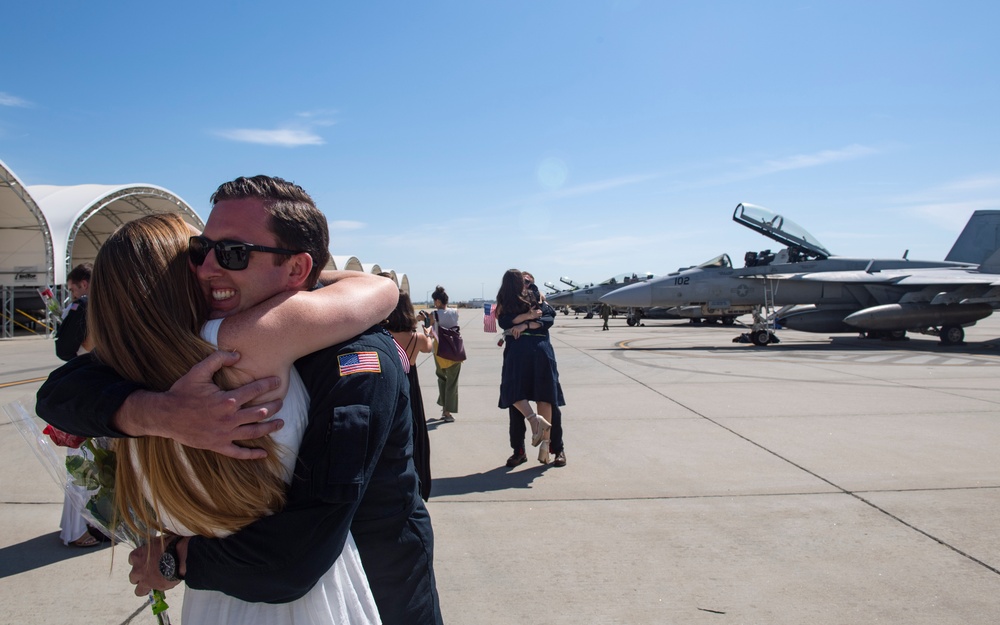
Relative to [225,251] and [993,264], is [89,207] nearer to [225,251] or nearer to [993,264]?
[225,251]

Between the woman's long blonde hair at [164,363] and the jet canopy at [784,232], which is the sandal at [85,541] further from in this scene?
the jet canopy at [784,232]

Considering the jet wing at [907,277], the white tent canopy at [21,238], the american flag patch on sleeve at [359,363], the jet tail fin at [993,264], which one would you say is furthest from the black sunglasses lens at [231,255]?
the white tent canopy at [21,238]

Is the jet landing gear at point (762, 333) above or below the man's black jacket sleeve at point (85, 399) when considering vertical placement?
below

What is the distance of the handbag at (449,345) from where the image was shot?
705 centimetres

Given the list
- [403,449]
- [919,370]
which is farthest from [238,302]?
[919,370]

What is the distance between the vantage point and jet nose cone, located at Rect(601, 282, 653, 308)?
61.0ft

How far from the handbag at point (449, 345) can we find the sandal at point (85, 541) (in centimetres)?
382

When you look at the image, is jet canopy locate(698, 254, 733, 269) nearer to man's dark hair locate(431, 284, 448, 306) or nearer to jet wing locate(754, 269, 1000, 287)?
jet wing locate(754, 269, 1000, 287)

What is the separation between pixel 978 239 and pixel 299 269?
25231 mm

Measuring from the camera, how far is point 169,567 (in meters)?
1.30

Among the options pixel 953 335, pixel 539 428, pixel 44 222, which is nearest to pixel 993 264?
pixel 953 335

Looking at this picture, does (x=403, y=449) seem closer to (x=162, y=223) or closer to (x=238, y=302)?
(x=238, y=302)

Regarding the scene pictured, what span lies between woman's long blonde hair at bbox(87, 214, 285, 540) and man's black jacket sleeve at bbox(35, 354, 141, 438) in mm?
34

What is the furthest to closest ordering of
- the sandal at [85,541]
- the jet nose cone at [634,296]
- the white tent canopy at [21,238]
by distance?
the white tent canopy at [21,238] → the jet nose cone at [634,296] → the sandal at [85,541]
